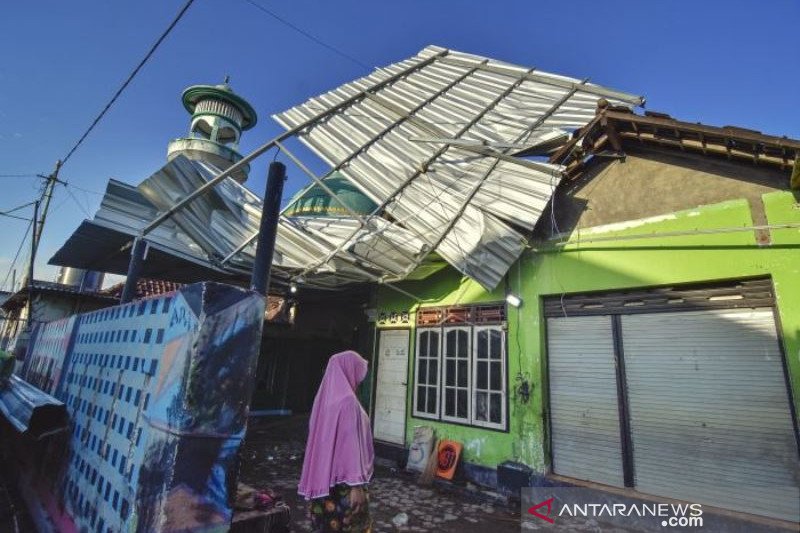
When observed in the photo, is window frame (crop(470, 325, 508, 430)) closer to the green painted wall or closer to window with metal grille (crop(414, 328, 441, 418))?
the green painted wall

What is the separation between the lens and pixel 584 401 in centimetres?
611

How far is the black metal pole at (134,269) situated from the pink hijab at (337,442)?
4.61 m

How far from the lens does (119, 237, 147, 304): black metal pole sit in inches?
245

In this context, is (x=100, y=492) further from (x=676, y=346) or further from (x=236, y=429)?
(x=676, y=346)

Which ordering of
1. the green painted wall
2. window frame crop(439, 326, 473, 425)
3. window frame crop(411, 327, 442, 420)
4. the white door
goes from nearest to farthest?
the green painted wall < window frame crop(439, 326, 473, 425) < window frame crop(411, 327, 442, 420) < the white door

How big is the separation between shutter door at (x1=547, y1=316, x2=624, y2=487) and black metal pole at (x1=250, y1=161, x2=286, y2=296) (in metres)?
5.24

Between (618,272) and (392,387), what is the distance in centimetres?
534

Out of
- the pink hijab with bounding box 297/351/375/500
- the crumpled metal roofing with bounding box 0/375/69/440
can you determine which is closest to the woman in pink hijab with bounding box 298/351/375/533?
the pink hijab with bounding box 297/351/375/500

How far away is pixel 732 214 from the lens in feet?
17.2

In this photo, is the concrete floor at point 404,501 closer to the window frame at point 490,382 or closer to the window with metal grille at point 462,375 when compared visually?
the window frame at point 490,382

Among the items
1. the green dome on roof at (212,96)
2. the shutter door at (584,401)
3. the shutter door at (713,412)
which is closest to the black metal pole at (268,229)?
the shutter door at (584,401)

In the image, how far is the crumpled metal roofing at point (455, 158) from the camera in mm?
6375

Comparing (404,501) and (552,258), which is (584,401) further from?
(404,501)

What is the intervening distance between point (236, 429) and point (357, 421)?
3.74 ft
